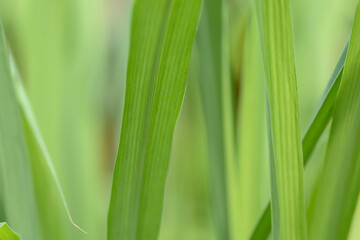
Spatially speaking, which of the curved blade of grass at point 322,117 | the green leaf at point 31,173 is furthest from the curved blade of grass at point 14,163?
→ the curved blade of grass at point 322,117

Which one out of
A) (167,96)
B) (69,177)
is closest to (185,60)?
(167,96)

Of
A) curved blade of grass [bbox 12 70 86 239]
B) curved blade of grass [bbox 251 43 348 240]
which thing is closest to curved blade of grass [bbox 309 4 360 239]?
curved blade of grass [bbox 251 43 348 240]

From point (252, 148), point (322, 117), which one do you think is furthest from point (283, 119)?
point (252, 148)

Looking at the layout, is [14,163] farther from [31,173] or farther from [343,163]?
[343,163]

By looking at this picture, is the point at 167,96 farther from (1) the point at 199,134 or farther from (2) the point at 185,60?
(1) the point at 199,134

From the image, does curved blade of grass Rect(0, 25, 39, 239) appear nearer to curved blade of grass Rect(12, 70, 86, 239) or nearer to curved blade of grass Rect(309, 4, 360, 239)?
curved blade of grass Rect(12, 70, 86, 239)

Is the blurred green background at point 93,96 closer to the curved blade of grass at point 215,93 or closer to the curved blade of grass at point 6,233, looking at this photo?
the curved blade of grass at point 215,93
